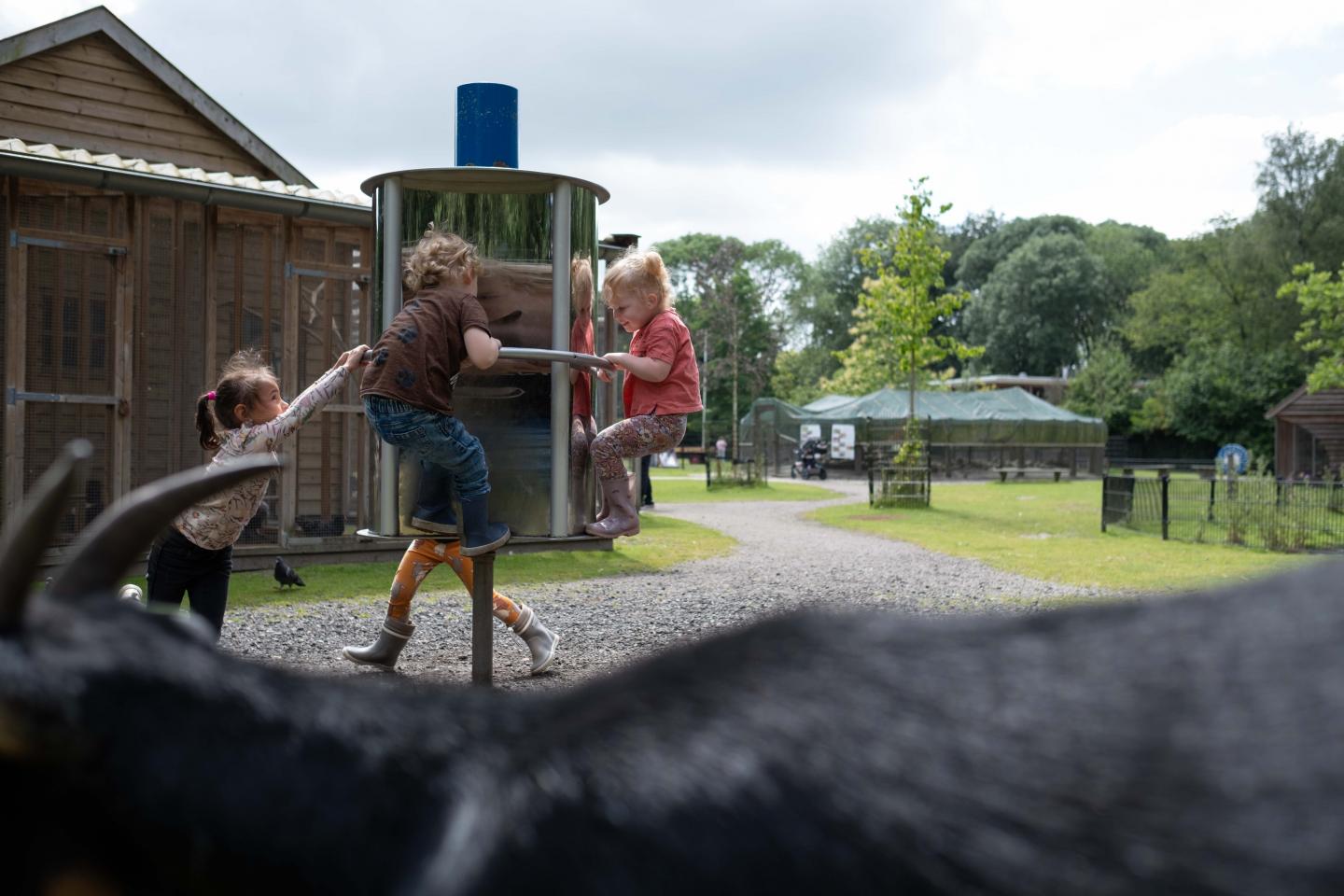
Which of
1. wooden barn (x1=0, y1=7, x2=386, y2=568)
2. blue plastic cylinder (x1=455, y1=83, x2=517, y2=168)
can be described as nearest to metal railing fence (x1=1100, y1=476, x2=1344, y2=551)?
wooden barn (x1=0, y1=7, x2=386, y2=568)

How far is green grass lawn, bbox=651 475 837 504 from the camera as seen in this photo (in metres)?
26.2

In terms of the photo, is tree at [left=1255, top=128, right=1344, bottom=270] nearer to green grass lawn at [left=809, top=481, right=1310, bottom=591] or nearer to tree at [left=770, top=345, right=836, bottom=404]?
tree at [left=770, top=345, right=836, bottom=404]

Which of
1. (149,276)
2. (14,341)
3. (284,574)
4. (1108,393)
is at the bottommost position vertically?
(284,574)

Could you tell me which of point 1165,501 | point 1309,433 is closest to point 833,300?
point 1309,433

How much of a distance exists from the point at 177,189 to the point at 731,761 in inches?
441

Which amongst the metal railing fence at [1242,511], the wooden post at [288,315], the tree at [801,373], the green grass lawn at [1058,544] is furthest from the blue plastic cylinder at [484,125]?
the tree at [801,373]

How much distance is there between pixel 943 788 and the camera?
886 millimetres

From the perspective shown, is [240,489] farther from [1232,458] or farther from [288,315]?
[1232,458]

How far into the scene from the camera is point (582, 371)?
5766 mm

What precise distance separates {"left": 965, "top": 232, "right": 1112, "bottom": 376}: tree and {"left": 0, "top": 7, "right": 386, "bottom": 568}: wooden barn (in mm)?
69084

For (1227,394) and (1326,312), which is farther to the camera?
(1227,394)

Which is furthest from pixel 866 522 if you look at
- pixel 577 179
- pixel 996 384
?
pixel 996 384

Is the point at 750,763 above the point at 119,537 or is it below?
below

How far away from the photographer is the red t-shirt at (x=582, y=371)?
18.7 feet
